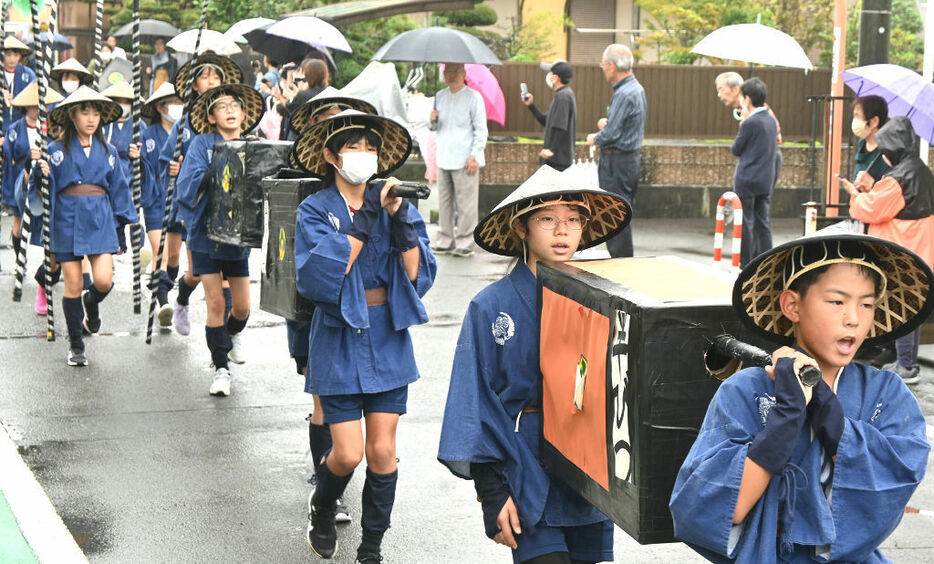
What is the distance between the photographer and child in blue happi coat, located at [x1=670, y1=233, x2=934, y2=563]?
285 centimetres

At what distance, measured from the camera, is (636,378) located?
3059 mm

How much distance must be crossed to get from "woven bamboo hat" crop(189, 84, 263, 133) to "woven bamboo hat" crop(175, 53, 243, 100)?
832mm

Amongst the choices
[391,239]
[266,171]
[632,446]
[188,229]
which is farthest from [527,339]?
[188,229]

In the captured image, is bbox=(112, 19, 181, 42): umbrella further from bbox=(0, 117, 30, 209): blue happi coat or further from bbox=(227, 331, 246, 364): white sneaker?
bbox=(227, 331, 246, 364): white sneaker

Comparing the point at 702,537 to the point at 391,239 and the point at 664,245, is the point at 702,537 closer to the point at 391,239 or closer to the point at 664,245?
the point at 391,239

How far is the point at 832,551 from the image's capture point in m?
2.91

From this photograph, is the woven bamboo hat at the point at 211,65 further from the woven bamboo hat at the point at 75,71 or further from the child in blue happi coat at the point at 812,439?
the child in blue happi coat at the point at 812,439

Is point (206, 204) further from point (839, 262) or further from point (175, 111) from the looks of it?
point (839, 262)

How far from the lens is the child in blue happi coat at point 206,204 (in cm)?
806

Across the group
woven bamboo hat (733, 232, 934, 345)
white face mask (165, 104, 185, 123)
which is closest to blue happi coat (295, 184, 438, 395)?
woven bamboo hat (733, 232, 934, 345)

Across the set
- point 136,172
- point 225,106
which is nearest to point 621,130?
point 136,172

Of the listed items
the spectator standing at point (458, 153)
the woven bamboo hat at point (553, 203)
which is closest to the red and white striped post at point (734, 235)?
the spectator standing at point (458, 153)

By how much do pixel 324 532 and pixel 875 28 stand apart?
25.6 ft

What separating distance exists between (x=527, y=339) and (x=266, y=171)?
11.7ft
